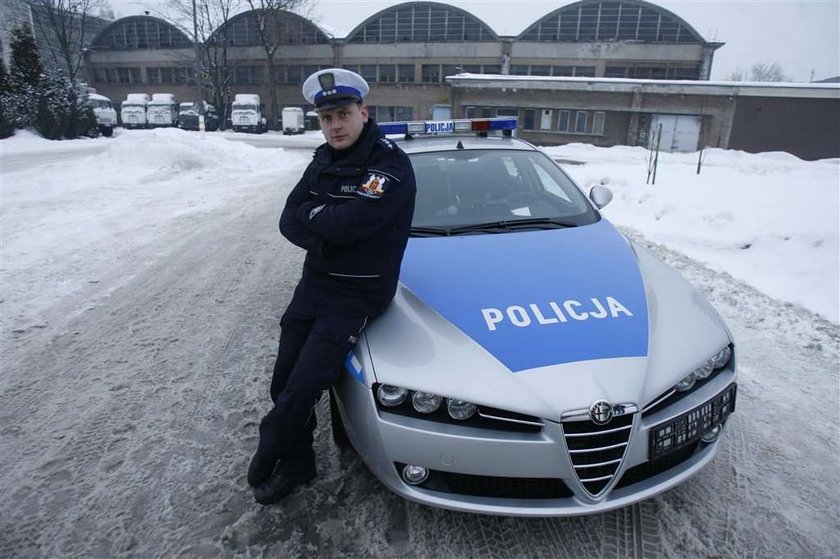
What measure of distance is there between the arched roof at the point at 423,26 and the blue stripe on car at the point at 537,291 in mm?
41635

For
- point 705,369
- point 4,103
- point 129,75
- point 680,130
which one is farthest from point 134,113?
point 705,369

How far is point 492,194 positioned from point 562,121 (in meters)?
32.2

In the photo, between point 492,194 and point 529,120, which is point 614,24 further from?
point 492,194

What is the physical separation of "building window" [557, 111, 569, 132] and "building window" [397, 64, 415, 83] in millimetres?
14290

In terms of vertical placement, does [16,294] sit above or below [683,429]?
below

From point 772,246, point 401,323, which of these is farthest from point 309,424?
point 772,246

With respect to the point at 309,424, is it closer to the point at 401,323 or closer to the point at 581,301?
the point at 401,323

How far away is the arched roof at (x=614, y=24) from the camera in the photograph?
36312mm

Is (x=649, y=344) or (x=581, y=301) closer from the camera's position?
(x=649, y=344)

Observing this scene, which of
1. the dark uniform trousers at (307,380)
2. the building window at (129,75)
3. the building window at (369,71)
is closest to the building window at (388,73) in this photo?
the building window at (369,71)

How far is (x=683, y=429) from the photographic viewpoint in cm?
202

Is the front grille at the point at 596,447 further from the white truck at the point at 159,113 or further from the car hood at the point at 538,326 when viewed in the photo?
the white truck at the point at 159,113

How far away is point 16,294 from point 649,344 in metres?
5.20

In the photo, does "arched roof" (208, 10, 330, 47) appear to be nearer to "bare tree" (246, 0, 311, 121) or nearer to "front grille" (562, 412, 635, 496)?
"bare tree" (246, 0, 311, 121)
